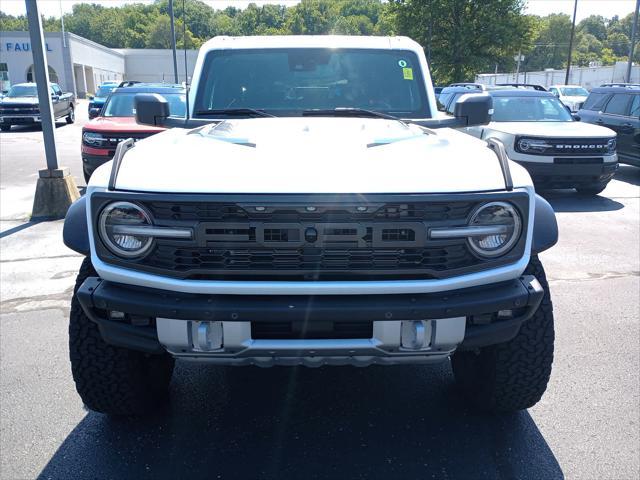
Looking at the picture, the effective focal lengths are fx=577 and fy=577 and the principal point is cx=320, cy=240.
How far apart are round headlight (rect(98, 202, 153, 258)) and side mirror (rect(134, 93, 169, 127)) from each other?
1.36 m

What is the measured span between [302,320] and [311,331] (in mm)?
90

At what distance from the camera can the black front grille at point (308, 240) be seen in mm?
2229

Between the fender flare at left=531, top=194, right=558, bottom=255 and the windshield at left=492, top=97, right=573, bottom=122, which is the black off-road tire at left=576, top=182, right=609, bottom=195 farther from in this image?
the fender flare at left=531, top=194, right=558, bottom=255

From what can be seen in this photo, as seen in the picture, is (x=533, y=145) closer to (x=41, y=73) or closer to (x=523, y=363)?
(x=523, y=363)

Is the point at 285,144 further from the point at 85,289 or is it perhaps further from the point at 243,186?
the point at 85,289

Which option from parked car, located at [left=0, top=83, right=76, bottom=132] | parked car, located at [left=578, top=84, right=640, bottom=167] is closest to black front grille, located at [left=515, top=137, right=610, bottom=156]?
parked car, located at [left=578, top=84, right=640, bottom=167]

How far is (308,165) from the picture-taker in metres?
2.34

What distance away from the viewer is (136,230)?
2281mm

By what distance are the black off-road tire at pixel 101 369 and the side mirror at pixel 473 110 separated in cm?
231

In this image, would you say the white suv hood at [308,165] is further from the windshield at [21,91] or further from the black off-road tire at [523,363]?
the windshield at [21,91]

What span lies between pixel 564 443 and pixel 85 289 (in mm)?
2327

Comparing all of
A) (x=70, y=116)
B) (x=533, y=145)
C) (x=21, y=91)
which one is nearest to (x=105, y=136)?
(x=533, y=145)

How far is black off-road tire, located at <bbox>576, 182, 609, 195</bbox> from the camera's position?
9.00 meters

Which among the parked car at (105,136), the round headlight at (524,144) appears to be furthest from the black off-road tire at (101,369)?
the round headlight at (524,144)
